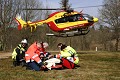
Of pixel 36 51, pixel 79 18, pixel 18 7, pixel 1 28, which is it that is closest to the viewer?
pixel 36 51

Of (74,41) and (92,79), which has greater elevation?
(92,79)

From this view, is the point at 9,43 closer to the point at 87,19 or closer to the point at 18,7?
the point at 18,7

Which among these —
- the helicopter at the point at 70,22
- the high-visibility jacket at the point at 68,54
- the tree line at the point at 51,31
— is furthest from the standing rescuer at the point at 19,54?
the tree line at the point at 51,31

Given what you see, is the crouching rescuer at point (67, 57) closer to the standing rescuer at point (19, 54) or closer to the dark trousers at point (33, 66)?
the dark trousers at point (33, 66)

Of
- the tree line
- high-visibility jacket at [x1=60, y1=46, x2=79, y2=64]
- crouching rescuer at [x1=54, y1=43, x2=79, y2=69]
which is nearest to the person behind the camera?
crouching rescuer at [x1=54, y1=43, x2=79, y2=69]

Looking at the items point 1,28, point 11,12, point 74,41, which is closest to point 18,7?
point 11,12

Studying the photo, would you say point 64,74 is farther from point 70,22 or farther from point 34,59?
point 70,22

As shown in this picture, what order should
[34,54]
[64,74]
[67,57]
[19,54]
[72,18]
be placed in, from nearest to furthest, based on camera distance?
[64,74] → [34,54] → [67,57] → [19,54] → [72,18]

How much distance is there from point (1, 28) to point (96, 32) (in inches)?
964

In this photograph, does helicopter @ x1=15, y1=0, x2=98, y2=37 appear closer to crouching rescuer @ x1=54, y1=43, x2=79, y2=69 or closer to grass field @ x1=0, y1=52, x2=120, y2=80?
crouching rescuer @ x1=54, y1=43, x2=79, y2=69

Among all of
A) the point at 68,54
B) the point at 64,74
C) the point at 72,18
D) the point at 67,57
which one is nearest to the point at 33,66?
the point at 67,57

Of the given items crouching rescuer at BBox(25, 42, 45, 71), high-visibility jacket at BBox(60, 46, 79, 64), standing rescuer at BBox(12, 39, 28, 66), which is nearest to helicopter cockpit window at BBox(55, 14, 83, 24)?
standing rescuer at BBox(12, 39, 28, 66)

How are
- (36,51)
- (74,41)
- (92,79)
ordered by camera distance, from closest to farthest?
(92,79)
(36,51)
(74,41)

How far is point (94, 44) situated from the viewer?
6462 centimetres
